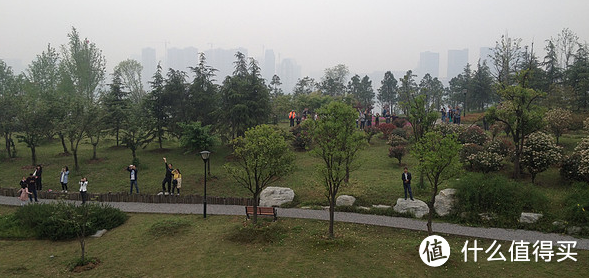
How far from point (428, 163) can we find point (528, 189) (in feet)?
22.2

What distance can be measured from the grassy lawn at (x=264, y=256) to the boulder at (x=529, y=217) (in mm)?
2123

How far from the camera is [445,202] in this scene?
609 inches

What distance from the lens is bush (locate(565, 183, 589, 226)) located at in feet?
43.6

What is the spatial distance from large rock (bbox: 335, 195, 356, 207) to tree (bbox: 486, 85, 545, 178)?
8769 millimetres

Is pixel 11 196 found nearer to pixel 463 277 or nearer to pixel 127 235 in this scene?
pixel 127 235

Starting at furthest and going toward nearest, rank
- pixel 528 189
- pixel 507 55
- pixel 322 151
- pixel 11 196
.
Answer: pixel 507 55 < pixel 11 196 < pixel 528 189 < pixel 322 151

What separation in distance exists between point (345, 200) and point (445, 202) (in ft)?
14.1

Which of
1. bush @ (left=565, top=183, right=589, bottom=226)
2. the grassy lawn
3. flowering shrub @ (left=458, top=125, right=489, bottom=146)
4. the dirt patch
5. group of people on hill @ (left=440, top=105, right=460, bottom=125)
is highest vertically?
group of people on hill @ (left=440, top=105, right=460, bottom=125)

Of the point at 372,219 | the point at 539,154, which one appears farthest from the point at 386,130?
the point at 372,219

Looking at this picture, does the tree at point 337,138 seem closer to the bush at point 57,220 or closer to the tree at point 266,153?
the tree at point 266,153

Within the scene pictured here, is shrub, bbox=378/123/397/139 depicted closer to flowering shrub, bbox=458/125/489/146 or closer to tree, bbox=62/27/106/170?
flowering shrub, bbox=458/125/489/146

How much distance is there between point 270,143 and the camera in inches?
550

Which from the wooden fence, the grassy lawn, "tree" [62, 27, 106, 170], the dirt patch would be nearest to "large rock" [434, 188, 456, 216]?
the grassy lawn

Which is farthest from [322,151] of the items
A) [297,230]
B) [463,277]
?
[463,277]
